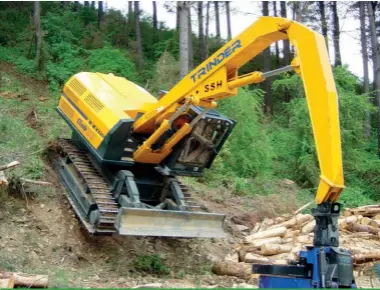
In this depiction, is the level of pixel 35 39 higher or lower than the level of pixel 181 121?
higher

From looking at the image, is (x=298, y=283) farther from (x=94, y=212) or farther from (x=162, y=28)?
(x=162, y=28)

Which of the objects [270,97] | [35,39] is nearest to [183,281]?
[35,39]

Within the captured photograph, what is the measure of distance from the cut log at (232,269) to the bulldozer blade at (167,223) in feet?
1.40

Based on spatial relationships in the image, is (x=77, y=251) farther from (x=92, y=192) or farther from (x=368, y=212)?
(x=368, y=212)

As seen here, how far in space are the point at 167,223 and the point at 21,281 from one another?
2.12m

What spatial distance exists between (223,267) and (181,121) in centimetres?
221

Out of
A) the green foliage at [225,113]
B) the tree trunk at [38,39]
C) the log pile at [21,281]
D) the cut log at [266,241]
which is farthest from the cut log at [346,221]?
the tree trunk at [38,39]

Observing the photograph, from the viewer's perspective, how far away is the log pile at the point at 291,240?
7949mm

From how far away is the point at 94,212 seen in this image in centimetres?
732

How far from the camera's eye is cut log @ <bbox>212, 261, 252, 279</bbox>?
727cm

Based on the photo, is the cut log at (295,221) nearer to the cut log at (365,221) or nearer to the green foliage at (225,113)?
the cut log at (365,221)

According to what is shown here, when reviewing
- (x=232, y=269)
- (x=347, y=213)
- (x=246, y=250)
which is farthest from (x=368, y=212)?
(x=232, y=269)

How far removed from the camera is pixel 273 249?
8.34m

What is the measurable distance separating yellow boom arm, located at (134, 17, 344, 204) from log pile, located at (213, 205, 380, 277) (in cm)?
202
